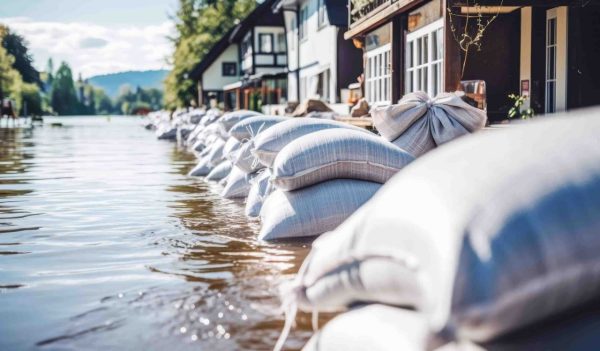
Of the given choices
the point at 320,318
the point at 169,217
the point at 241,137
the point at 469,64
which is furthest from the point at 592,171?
the point at 469,64

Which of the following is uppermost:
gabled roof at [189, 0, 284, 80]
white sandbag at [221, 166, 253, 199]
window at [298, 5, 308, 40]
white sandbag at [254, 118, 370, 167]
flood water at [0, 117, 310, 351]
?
gabled roof at [189, 0, 284, 80]

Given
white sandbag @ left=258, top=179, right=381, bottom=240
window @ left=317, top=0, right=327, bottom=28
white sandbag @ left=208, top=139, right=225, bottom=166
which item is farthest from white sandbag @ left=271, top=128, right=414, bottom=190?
window @ left=317, top=0, right=327, bottom=28

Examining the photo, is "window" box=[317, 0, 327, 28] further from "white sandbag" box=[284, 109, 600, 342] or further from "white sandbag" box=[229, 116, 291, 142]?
"white sandbag" box=[284, 109, 600, 342]

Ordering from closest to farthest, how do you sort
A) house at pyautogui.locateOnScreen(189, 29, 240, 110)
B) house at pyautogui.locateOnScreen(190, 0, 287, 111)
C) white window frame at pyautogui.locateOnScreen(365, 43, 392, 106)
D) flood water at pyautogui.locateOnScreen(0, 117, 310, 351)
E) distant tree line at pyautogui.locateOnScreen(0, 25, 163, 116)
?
flood water at pyautogui.locateOnScreen(0, 117, 310, 351) < white window frame at pyautogui.locateOnScreen(365, 43, 392, 106) < house at pyautogui.locateOnScreen(190, 0, 287, 111) < house at pyautogui.locateOnScreen(189, 29, 240, 110) < distant tree line at pyautogui.locateOnScreen(0, 25, 163, 116)

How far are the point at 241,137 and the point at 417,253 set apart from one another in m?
5.88

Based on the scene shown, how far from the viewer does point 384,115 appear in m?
5.09

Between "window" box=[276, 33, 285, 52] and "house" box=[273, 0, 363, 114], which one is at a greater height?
"window" box=[276, 33, 285, 52]

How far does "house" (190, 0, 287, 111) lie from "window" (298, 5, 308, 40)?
2961 millimetres

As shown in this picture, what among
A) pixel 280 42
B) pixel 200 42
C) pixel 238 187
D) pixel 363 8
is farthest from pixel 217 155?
pixel 200 42

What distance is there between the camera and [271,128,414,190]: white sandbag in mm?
4297

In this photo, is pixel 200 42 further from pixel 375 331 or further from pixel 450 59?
pixel 375 331

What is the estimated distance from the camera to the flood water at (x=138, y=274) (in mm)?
2637

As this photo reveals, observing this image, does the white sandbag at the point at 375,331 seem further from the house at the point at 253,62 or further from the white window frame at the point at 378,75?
the house at the point at 253,62

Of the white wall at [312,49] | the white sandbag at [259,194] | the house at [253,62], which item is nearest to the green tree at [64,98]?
the house at [253,62]
